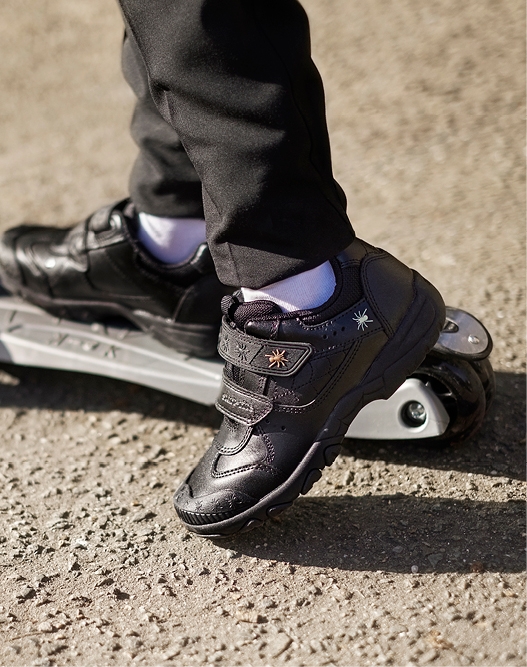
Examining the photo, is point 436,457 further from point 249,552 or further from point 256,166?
point 256,166

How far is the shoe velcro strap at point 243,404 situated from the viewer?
1524 mm

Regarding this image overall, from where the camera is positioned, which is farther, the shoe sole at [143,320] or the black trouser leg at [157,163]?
the shoe sole at [143,320]

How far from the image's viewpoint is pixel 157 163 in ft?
6.28

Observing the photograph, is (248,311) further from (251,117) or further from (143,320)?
→ (143,320)

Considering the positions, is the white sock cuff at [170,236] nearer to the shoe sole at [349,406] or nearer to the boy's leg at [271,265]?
the boy's leg at [271,265]

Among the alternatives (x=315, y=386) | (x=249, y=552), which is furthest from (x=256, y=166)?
(x=249, y=552)

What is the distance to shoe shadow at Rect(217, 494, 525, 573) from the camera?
1500 millimetres

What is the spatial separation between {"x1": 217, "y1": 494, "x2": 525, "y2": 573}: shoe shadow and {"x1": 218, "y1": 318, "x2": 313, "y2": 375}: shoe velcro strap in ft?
1.17

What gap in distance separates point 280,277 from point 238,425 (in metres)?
0.34

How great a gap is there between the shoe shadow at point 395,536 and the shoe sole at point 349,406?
98 mm

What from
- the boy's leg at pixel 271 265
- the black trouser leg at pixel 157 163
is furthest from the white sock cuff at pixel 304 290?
the black trouser leg at pixel 157 163

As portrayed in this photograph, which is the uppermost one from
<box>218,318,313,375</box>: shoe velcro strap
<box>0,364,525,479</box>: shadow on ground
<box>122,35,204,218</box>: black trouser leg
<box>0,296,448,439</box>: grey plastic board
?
<box>122,35,204,218</box>: black trouser leg

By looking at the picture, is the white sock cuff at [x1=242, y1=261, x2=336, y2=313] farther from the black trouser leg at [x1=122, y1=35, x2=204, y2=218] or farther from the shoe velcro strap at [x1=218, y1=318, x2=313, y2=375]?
the black trouser leg at [x1=122, y1=35, x2=204, y2=218]

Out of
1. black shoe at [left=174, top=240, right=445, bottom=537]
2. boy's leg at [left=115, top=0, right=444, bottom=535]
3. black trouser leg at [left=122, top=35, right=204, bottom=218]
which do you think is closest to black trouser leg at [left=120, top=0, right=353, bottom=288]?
boy's leg at [left=115, top=0, right=444, bottom=535]
